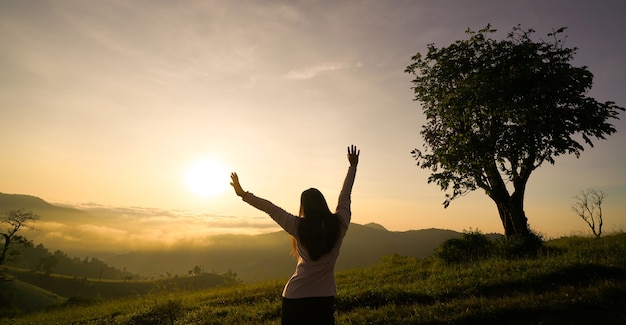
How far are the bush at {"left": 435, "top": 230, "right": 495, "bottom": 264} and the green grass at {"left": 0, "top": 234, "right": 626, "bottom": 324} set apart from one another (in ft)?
8.13

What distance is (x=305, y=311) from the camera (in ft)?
12.0

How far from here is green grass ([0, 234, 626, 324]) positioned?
7988mm

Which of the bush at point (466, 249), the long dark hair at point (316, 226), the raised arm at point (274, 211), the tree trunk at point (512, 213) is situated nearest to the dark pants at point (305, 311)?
the long dark hair at point (316, 226)

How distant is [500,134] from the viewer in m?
19.2

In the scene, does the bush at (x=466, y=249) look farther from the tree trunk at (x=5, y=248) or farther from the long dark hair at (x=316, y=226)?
the tree trunk at (x=5, y=248)

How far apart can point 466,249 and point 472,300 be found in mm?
10827

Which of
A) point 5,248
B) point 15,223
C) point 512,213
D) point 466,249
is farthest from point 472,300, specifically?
point 15,223

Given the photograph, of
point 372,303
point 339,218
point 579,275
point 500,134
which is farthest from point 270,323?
point 500,134

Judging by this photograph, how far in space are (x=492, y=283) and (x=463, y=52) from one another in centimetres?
1608

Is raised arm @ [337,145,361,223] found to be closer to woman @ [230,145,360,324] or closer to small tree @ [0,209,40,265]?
woman @ [230,145,360,324]

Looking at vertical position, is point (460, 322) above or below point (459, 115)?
below

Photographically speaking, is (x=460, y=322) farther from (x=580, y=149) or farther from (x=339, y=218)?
(x=580, y=149)

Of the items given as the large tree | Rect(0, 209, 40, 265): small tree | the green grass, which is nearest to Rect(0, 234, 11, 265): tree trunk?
Rect(0, 209, 40, 265): small tree

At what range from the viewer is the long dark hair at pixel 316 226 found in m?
3.68
